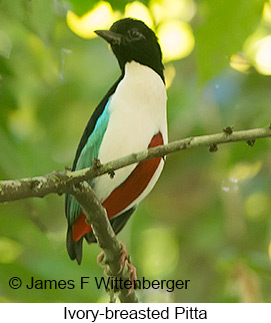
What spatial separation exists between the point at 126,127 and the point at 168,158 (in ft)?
1.38

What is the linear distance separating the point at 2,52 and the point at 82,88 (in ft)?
0.67

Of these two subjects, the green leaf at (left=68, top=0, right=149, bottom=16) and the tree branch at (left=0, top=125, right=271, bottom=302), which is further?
the green leaf at (left=68, top=0, right=149, bottom=16)

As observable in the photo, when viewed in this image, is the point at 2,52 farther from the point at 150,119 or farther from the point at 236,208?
the point at 236,208

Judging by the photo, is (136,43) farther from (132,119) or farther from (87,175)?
(87,175)

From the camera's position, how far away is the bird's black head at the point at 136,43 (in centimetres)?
112

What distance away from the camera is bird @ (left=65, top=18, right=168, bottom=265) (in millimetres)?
1058

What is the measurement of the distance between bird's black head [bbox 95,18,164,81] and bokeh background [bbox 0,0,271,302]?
1.2 inches

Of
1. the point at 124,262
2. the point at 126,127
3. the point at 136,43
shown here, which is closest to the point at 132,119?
the point at 126,127

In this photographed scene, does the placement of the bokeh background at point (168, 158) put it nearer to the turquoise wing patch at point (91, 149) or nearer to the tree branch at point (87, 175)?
the turquoise wing patch at point (91, 149)

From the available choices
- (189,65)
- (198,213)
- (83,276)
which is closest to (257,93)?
(189,65)

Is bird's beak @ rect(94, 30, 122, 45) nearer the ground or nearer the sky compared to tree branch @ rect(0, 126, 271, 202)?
nearer the sky
